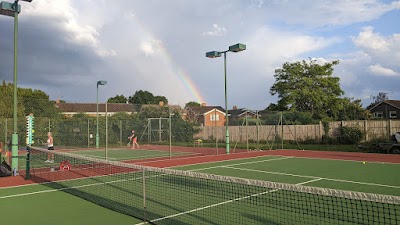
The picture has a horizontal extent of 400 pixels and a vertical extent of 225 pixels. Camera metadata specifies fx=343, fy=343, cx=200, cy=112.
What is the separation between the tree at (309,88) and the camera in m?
44.3

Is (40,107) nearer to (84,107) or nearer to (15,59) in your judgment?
(15,59)

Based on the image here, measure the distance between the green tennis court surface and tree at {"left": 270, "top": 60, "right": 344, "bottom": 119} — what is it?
32217 mm

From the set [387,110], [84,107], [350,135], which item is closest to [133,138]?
[350,135]

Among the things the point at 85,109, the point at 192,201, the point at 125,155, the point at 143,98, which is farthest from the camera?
the point at 143,98

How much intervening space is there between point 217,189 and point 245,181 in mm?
4080

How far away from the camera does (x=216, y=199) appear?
834cm

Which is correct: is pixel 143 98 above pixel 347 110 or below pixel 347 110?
above

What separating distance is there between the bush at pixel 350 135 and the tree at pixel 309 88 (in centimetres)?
1360

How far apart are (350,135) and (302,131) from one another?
4.67 m

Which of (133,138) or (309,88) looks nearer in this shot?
(133,138)

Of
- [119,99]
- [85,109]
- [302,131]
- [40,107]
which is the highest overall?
[119,99]

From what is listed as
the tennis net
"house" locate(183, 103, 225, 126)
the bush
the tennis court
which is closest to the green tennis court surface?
the tennis net

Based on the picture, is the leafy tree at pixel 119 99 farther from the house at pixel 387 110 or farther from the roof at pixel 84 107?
the house at pixel 387 110

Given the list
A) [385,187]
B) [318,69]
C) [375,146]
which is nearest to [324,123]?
[375,146]
